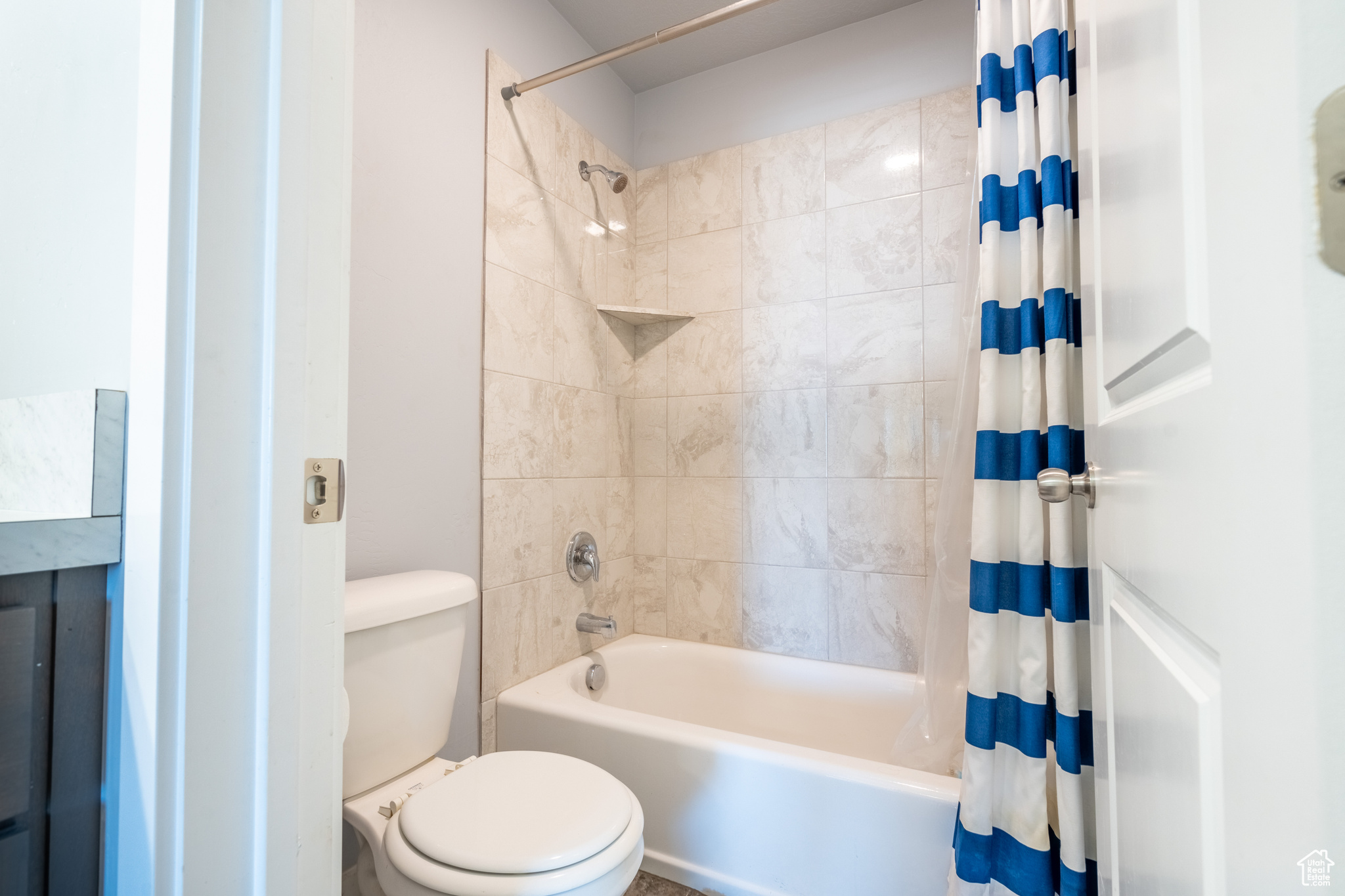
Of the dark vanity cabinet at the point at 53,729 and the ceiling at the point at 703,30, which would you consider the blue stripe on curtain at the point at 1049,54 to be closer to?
the ceiling at the point at 703,30

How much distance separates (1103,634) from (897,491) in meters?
1.22

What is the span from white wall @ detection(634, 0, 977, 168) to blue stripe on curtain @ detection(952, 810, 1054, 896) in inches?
73.8

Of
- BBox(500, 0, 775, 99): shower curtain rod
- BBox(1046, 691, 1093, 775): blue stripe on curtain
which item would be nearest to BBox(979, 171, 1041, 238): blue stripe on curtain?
BBox(500, 0, 775, 99): shower curtain rod

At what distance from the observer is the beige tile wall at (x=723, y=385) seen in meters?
1.76

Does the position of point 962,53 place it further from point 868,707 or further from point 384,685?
point 384,685

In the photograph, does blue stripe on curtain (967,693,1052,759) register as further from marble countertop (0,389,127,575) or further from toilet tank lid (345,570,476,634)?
marble countertop (0,389,127,575)

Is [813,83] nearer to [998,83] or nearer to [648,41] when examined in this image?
[648,41]

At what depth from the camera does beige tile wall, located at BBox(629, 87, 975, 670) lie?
1.84 m

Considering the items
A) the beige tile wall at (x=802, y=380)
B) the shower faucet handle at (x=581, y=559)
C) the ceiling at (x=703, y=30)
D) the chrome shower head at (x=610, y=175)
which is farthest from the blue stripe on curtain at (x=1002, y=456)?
the ceiling at (x=703, y=30)

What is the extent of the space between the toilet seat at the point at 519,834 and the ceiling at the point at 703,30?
6.36 feet

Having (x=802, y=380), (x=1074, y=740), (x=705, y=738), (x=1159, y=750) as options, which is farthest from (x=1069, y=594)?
(x=802, y=380)

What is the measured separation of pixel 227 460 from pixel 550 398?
4.69 ft

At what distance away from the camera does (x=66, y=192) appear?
0.63 metres

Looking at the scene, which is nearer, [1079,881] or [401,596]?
[1079,881]
